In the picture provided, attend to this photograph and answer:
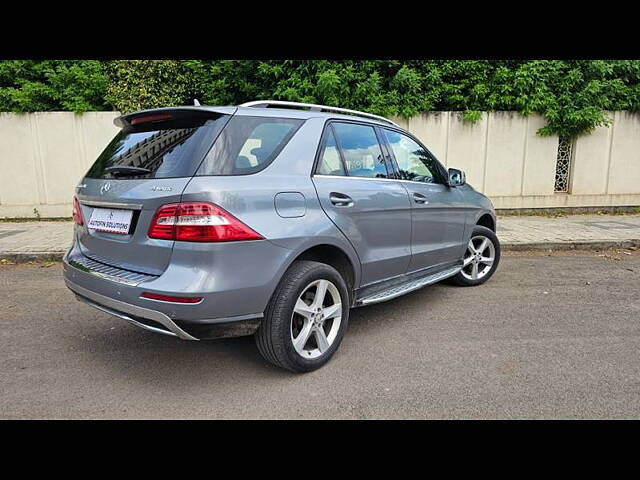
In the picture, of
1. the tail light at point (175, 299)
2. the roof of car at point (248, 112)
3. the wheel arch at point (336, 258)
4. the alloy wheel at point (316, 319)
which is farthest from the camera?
the wheel arch at point (336, 258)

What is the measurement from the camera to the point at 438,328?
3602mm

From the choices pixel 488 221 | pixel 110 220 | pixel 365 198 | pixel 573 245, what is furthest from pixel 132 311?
pixel 573 245

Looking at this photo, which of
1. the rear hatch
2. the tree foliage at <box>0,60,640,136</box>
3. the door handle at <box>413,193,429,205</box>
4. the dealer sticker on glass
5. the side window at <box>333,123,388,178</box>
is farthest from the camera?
the tree foliage at <box>0,60,640,136</box>

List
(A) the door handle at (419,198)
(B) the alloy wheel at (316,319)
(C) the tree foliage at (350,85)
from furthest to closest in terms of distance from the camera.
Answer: (C) the tree foliage at (350,85)
(A) the door handle at (419,198)
(B) the alloy wheel at (316,319)

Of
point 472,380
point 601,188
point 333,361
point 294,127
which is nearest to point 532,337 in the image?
point 472,380

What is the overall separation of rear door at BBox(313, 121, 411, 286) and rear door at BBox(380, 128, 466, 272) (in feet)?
0.51

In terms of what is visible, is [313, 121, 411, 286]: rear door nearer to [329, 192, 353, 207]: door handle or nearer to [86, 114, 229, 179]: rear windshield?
[329, 192, 353, 207]: door handle

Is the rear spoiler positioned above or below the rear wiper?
above


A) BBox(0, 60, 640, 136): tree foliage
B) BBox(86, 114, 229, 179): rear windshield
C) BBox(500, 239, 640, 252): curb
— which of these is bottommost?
BBox(500, 239, 640, 252): curb

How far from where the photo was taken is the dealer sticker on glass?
8.00ft

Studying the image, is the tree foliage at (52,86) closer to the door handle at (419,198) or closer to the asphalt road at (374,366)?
the asphalt road at (374,366)

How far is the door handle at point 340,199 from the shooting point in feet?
9.34

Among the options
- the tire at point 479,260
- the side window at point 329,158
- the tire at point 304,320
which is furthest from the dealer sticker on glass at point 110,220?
the tire at point 479,260

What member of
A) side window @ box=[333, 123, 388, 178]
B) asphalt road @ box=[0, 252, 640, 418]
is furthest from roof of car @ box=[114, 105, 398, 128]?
asphalt road @ box=[0, 252, 640, 418]
